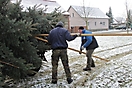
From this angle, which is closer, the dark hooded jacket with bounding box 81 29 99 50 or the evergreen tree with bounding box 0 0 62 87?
the evergreen tree with bounding box 0 0 62 87

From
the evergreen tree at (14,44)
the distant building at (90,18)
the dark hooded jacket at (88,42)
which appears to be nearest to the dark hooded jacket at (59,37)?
the evergreen tree at (14,44)

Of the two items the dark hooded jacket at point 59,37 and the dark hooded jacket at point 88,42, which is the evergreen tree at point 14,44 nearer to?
the dark hooded jacket at point 59,37

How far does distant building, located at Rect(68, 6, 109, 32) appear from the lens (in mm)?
48594

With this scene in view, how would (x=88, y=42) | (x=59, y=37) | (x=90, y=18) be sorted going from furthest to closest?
1. (x=90, y=18)
2. (x=88, y=42)
3. (x=59, y=37)

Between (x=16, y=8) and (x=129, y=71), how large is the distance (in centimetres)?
447

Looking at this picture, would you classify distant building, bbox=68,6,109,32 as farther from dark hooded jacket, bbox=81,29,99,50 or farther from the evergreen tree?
the evergreen tree

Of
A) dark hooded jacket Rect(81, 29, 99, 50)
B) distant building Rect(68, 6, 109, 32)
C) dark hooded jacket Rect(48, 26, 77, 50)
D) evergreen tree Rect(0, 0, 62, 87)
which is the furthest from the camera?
distant building Rect(68, 6, 109, 32)

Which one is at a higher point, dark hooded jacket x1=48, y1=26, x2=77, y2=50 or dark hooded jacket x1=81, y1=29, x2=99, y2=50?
dark hooded jacket x1=48, y1=26, x2=77, y2=50

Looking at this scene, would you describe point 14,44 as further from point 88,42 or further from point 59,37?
point 88,42

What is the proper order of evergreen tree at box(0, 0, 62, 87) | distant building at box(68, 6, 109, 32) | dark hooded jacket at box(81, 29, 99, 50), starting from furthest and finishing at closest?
distant building at box(68, 6, 109, 32) < dark hooded jacket at box(81, 29, 99, 50) < evergreen tree at box(0, 0, 62, 87)

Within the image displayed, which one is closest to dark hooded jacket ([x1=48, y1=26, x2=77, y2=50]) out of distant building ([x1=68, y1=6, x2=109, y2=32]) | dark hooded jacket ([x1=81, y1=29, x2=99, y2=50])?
dark hooded jacket ([x1=81, y1=29, x2=99, y2=50])

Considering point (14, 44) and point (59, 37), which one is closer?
point (14, 44)

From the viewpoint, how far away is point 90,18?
5053cm

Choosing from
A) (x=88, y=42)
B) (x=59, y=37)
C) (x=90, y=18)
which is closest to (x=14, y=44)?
(x=59, y=37)
